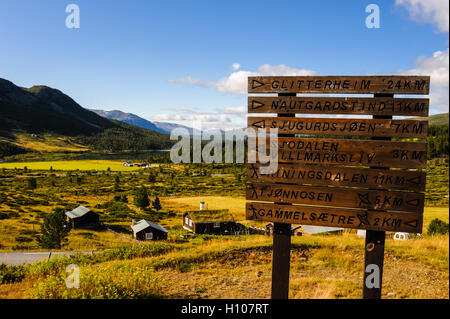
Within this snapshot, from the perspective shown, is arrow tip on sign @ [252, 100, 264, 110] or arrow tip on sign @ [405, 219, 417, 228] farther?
arrow tip on sign @ [252, 100, 264, 110]

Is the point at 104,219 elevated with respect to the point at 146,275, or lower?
lower

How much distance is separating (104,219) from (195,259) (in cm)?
5663

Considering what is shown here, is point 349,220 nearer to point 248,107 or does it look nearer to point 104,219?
point 248,107

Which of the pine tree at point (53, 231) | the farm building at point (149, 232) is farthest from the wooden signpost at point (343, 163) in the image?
the farm building at point (149, 232)

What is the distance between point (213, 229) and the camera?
42.6m

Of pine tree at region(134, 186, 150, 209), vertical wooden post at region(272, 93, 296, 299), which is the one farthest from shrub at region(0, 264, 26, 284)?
pine tree at region(134, 186, 150, 209)

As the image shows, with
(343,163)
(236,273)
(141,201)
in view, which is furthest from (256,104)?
(141,201)

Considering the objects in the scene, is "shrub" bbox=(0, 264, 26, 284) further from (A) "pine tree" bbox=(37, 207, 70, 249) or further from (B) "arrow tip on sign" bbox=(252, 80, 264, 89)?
(A) "pine tree" bbox=(37, 207, 70, 249)

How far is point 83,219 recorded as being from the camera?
51.8 metres

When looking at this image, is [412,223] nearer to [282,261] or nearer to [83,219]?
[282,261]

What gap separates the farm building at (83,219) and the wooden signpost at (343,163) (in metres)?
54.2

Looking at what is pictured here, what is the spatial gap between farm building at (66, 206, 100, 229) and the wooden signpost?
54.2 m

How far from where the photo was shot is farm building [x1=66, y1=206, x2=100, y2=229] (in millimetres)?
51031
